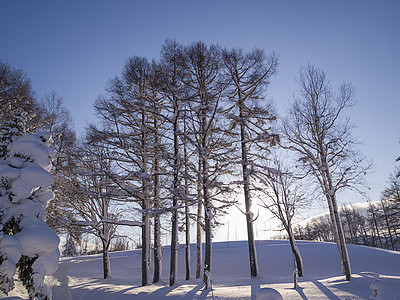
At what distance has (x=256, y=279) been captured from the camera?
1089 cm

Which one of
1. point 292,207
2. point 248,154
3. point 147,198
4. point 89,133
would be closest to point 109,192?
point 147,198

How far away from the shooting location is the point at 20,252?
4.72 meters

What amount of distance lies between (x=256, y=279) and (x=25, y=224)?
9433 millimetres

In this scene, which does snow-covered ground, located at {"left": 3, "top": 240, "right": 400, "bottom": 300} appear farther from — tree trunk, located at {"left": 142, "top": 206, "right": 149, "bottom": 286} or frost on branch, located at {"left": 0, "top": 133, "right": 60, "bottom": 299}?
frost on branch, located at {"left": 0, "top": 133, "right": 60, "bottom": 299}

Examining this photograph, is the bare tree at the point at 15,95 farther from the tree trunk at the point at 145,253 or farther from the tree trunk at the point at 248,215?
the tree trunk at the point at 248,215

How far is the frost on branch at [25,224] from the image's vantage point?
4.62 meters

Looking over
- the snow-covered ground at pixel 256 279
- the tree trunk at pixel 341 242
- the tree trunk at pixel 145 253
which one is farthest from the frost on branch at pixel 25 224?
the tree trunk at pixel 341 242

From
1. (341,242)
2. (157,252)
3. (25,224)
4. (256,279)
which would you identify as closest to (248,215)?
(256,279)

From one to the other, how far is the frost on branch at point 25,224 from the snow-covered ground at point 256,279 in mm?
1052

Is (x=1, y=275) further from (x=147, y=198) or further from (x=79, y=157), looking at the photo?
(x=79, y=157)

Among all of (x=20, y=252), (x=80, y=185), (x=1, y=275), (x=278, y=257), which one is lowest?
(x=278, y=257)

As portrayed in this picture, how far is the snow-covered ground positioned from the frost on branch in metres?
1.05

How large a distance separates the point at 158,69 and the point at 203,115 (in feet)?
10.6

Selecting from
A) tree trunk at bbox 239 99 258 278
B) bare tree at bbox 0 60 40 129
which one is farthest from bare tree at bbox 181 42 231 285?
bare tree at bbox 0 60 40 129
